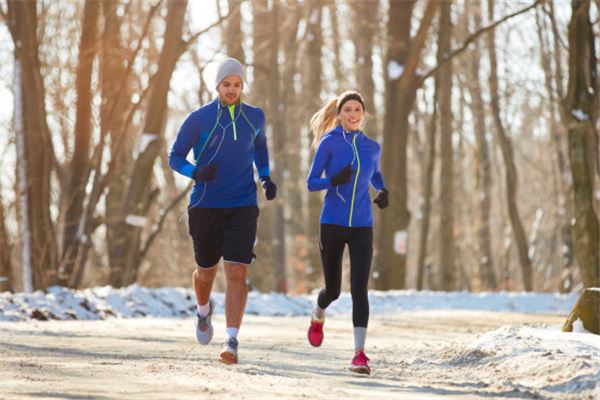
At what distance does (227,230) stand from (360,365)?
1.36 metres

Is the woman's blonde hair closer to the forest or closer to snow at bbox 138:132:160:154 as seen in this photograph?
the forest

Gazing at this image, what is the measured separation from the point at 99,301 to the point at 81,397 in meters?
10.9

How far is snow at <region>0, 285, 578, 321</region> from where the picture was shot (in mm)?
16297

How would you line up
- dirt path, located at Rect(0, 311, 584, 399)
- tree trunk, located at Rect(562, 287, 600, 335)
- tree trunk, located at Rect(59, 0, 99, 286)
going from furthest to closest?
tree trunk, located at Rect(59, 0, 99, 286) → tree trunk, located at Rect(562, 287, 600, 335) → dirt path, located at Rect(0, 311, 584, 399)

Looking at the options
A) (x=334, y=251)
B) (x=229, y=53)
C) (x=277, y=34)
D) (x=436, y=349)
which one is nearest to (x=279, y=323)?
(x=436, y=349)

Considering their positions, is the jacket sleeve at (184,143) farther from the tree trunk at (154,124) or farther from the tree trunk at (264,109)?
the tree trunk at (264,109)

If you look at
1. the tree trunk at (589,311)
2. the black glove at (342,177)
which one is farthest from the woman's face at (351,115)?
the tree trunk at (589,311)

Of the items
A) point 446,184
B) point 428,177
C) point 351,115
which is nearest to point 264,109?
point 428,177

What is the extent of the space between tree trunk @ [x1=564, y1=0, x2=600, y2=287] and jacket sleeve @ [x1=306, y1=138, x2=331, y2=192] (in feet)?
26.7

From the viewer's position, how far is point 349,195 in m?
9.27

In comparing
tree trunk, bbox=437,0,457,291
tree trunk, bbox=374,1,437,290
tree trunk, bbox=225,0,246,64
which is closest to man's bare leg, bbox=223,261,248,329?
tree trunk, bbox=374,1,437,290

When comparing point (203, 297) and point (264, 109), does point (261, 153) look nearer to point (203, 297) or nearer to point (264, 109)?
point (203, 297)

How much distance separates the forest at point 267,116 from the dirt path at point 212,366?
1459 mm

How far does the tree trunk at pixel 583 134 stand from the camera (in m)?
16.8
